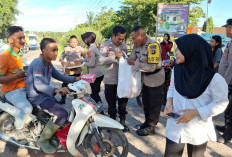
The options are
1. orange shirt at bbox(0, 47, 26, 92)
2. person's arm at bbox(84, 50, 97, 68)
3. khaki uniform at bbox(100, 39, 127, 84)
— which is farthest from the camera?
person's arm at bbox(84, 50, 97, 68)

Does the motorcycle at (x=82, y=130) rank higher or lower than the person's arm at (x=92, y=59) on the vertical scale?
lower

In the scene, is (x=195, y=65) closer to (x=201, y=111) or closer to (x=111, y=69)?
(x=201, y=111)

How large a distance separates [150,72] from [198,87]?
168 cm

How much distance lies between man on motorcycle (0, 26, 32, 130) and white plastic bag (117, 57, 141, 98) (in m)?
1.51

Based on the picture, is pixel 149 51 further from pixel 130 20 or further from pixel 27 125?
pixel 130 20

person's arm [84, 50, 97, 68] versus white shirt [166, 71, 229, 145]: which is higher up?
person's arm [84, 50, 97, 68]

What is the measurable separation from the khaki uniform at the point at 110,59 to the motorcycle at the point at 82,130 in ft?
3.00

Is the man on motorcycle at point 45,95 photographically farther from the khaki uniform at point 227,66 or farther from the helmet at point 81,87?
the khaki uniform at point 227,66

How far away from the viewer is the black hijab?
156 centimetres

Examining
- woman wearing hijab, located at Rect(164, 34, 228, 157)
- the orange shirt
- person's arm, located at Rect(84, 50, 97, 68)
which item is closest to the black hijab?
woman wearing hijab, located at Rect(164, 34, 228, 157)

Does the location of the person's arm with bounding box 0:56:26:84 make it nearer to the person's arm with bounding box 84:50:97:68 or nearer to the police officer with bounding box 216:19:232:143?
the person's arm with bounding box 84:50:97:68

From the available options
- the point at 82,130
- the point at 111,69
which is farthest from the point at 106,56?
the point at 82,130

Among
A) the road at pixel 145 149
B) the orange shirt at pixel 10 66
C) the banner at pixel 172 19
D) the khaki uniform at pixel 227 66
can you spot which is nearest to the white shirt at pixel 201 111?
the road at pixel 145 149

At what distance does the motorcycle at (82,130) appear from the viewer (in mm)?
2543
